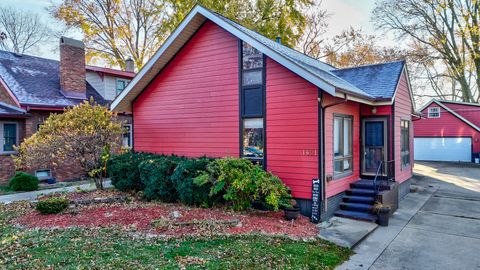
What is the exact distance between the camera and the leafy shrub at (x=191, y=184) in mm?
7867

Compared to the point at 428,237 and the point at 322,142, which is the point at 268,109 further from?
the point at 428,237

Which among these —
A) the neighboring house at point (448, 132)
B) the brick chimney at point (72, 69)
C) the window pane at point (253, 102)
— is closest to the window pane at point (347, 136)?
the window pane at point (253, 102)

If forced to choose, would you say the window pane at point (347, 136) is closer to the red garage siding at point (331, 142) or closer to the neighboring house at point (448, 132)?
the red garage siding at point (331, 142)

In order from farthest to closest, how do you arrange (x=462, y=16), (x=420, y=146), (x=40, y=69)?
(x=420, y=146) < (x=462, y=16) < (x=40, y=69)

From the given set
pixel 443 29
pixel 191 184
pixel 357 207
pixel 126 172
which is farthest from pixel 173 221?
pixel 443 29

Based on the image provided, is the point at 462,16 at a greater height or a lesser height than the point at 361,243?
greater

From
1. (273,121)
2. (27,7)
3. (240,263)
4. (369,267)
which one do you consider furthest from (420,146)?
(27,7)

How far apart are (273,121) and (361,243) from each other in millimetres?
3703

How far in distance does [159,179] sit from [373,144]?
7.04 meters

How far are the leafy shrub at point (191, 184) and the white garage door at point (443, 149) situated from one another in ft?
77.4

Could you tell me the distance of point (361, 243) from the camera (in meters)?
6.53

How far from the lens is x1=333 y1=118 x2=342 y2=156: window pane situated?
28.1 feet

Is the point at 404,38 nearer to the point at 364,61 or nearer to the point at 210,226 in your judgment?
the point at 364,61

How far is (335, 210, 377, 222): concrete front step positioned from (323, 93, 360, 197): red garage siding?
0.55 metres
